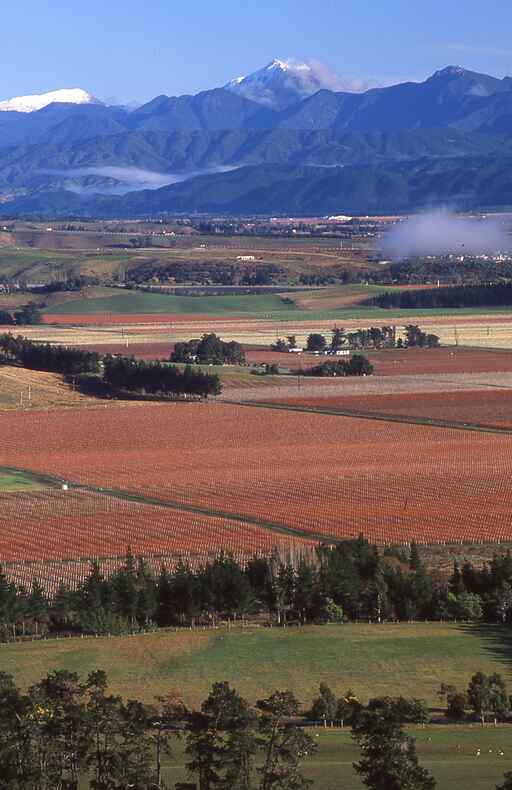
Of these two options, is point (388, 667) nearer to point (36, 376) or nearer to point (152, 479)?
point (152, 479)

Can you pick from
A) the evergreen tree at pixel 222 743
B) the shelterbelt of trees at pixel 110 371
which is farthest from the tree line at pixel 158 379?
the evergreen tree at pixel 222 743

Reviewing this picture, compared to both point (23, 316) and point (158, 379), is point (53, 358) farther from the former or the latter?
point (23, 316)

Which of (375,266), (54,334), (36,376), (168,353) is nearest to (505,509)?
(36,376)

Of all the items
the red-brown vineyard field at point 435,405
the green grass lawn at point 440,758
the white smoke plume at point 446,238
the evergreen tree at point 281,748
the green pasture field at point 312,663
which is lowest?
the green grass lawn at point 440,758

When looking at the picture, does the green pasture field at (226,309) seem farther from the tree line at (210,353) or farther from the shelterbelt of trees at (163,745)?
the shelterbelt of trees at (163,745)

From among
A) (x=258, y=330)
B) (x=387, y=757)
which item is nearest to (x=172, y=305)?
(x=258, y=330)

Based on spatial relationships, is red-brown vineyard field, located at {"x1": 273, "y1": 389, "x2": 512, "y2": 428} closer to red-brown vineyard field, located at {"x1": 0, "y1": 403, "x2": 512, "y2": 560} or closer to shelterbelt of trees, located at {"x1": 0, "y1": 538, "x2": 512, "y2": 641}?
red-brown vineyard field, located at {"x1": 0, "y1": 403, "x2": 512, "y2": 560}
